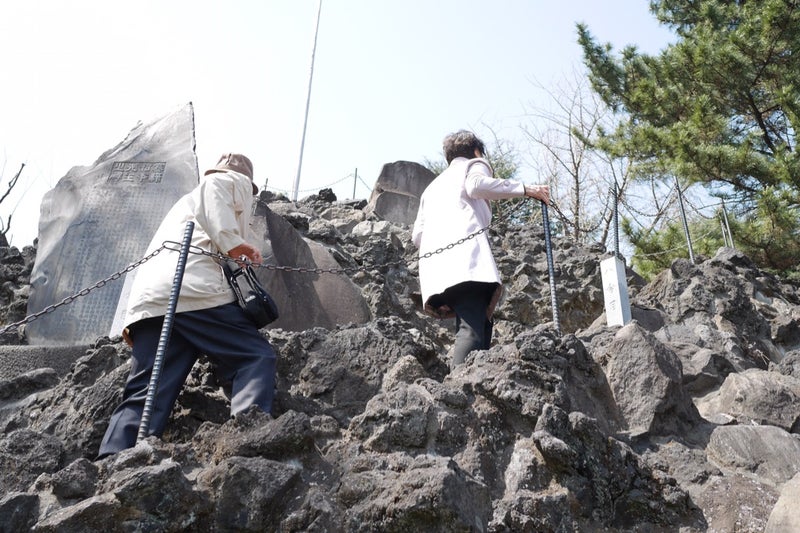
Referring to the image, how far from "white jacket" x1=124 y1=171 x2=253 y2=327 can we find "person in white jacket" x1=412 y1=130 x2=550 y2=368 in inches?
44.7

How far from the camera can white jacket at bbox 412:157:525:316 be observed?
428 centimetres

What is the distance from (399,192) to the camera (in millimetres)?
12641

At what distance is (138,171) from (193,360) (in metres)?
5.09

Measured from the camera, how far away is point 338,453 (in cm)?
321

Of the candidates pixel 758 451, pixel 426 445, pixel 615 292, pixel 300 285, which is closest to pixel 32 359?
pixel 300 285

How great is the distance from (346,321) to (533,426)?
150 inches

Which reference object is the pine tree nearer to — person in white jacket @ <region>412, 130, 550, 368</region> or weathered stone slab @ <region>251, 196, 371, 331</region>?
weathered stone slab @ <region>251, 196, 371, 331</region>

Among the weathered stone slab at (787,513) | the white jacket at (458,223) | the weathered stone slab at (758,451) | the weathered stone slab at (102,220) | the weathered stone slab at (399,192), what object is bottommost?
the weathered stone slab at (787,513)

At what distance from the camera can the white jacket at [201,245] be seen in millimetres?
3674

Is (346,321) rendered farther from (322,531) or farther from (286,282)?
(322,531)

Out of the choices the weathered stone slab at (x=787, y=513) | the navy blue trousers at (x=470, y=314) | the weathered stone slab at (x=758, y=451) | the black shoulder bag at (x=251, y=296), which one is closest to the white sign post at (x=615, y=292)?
the navy blue trousers at (x=470, y=314)

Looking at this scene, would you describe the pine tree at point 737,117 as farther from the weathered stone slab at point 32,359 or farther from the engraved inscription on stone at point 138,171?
the weathered stone slab at point 32,359

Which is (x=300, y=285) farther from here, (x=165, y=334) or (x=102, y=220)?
(x=165, y=334)

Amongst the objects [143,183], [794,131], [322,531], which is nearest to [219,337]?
[322,531]
